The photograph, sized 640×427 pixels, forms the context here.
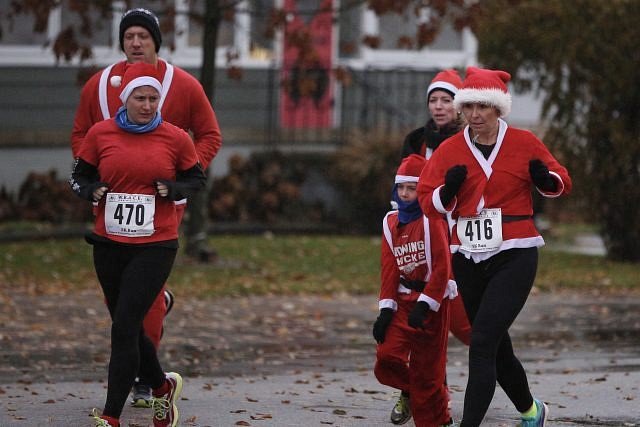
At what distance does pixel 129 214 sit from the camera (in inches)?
285

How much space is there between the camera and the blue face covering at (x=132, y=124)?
23.9 ft

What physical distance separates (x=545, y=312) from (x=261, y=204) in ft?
24.7

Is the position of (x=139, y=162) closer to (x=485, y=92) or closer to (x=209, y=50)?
(x=485, y=92)

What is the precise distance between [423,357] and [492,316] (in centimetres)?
64

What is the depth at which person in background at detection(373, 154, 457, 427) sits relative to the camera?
732 centimetres

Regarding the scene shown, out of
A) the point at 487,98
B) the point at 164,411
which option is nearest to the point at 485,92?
the point at 487,98

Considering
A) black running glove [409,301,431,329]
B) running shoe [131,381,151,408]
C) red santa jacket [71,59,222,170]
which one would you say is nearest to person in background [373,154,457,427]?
black running glove [409,301,431,329]

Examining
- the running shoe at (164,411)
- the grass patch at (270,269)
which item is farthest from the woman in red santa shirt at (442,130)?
the grass patch at (270,269)

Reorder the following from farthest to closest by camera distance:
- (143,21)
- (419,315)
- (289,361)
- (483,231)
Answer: (289,361) → (143,21) → (419,315) → (483,231)

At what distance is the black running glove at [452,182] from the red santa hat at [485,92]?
13.6 inches

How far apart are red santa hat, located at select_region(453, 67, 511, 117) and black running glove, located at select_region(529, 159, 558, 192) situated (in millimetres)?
307

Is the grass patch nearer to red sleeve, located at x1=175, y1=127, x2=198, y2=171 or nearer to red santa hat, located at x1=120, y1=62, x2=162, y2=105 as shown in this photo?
red santa hat, located at x1=120, y1=62, x2=162, y2=105

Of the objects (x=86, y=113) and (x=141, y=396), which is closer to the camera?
(x=86, y=113)

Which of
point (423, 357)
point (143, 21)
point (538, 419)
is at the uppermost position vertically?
point (143, 21)
